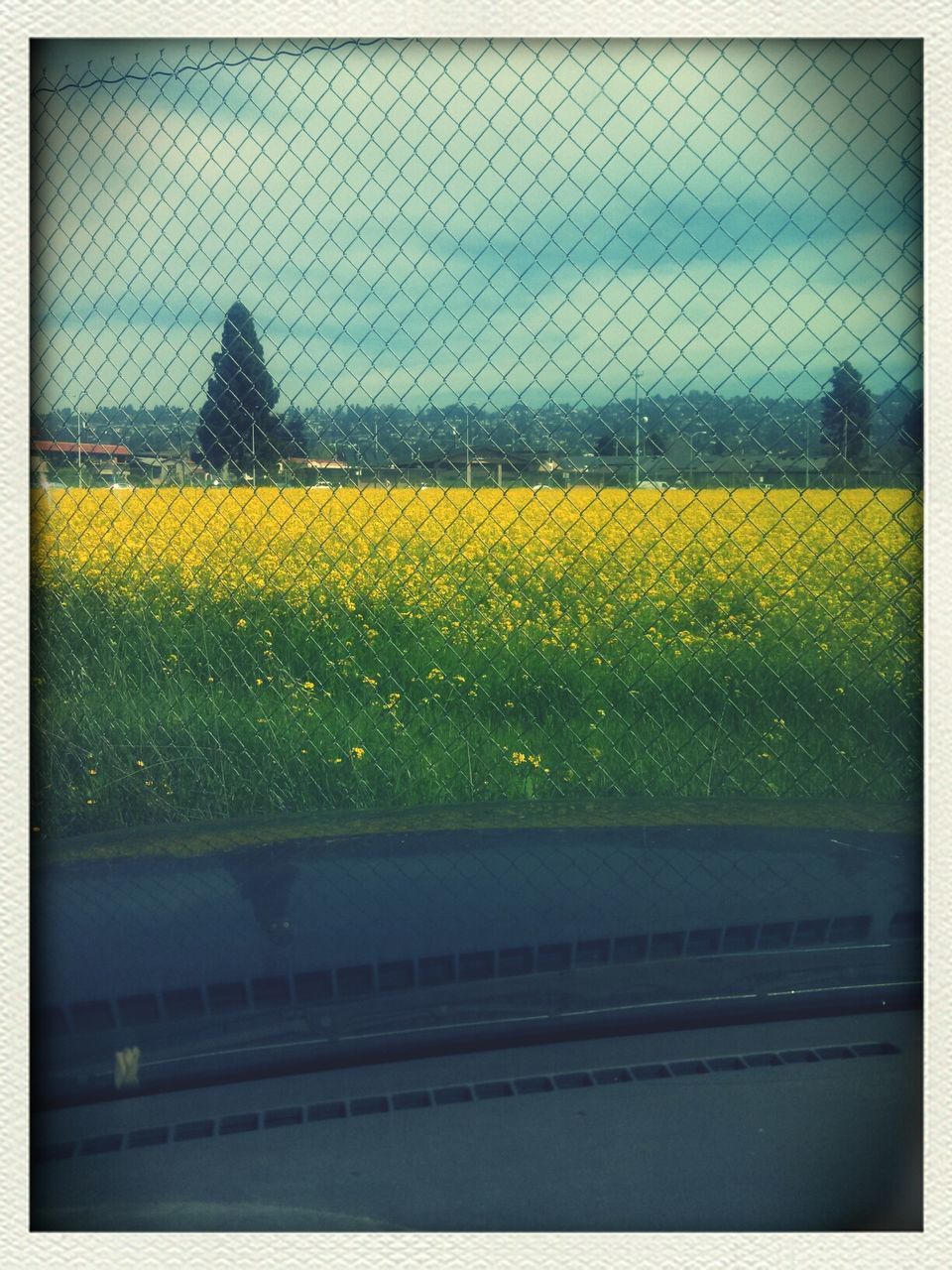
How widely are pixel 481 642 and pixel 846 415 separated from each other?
1.29 m

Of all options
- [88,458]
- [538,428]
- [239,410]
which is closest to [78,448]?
[88,458]

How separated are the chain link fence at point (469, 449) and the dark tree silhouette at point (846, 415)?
0.03 ft

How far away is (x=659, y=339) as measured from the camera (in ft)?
10.8

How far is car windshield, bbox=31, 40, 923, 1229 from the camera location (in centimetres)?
218

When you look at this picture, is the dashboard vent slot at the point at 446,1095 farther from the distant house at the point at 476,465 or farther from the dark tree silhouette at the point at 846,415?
the distant house at the point at 476,465

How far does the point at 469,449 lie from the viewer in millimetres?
3457

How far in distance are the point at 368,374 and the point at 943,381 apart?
1883 mm

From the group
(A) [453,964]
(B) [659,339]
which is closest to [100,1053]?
(A) [453,964]

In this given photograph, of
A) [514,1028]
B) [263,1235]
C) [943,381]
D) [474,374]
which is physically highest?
[474,374]

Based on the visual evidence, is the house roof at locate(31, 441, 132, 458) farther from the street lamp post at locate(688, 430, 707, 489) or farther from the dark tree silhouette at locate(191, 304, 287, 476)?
the street lamp post at locate(688, 430, 707, 489)

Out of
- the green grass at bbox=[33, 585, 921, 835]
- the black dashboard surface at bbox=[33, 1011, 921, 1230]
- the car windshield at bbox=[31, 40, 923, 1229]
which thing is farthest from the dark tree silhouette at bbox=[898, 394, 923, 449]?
the black dashboard surface at bbox=[33, 1011, 921, 1230]

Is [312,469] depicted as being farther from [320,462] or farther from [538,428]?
[538,428]

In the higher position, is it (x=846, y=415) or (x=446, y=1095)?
(x=846, y=415)

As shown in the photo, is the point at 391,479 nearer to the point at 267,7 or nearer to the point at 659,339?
the point at 659,339
